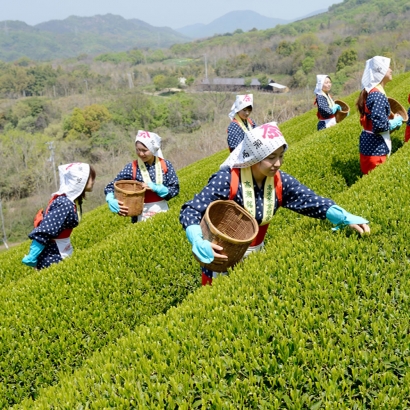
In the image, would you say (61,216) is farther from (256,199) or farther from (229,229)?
(256,199)

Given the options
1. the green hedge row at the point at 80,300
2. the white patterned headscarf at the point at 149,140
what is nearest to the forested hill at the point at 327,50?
the white patterned headscarf at the point at 149,140

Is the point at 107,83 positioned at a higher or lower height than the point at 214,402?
lower

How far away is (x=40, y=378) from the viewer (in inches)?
167

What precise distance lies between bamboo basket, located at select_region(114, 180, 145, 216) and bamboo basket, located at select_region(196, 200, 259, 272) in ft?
7.64

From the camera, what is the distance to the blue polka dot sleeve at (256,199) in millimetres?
3322

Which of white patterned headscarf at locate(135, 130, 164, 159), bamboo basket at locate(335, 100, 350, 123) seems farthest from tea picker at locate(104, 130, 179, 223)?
bamboo basket at locate(335, 100, 350, 123)

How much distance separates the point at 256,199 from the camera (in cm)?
341

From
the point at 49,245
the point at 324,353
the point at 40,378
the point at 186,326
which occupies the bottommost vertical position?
the point at 40,378

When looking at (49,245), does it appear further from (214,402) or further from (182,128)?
(182,128)

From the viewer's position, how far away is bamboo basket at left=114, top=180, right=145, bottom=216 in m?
5.54

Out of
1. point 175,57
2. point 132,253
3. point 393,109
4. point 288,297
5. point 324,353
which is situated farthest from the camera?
point 175,57

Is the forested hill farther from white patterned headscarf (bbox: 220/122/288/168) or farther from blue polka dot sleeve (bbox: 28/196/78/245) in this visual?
white patterned headscarf (bbox: 220/122/288/168)

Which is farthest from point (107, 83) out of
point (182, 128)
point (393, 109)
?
point (393, 109)

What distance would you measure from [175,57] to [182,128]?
13742cm
